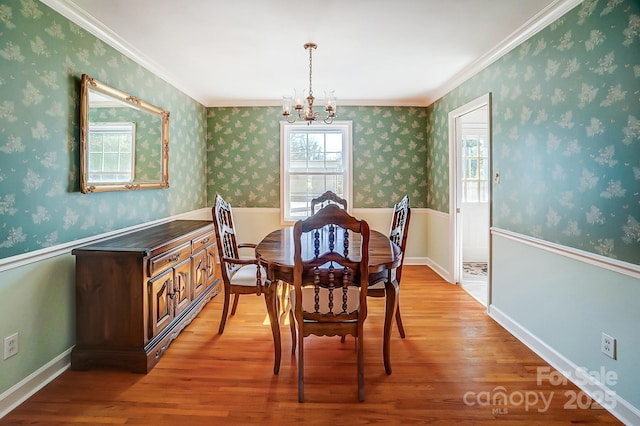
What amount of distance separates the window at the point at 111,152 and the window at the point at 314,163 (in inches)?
93.3

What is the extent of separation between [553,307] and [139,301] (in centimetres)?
272

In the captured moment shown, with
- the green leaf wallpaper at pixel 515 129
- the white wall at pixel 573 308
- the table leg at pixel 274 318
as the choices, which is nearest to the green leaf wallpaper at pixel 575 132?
the green leaf wallpaper at pixel 515 129

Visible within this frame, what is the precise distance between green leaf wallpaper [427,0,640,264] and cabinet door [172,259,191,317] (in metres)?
2.70

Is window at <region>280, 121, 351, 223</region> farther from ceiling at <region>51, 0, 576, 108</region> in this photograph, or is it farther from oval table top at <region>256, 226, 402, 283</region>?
oval table top at <region>256, 226, 402, 283</region>

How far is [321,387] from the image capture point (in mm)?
2123

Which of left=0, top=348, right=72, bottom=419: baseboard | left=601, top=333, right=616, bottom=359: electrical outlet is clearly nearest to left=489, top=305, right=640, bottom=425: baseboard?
left=601, top=333, right=616, bottom=359: electrical outlet

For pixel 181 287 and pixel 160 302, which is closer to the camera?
pixel 160 302

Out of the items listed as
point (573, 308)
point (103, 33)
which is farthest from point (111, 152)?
point (573, 308)

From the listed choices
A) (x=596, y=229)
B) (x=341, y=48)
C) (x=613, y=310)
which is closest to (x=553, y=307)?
(x=613, y=310)

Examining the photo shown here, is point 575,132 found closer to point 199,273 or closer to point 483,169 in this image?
point 199,273

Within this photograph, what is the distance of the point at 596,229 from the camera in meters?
2.03

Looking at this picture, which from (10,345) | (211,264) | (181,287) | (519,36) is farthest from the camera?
(211,264)

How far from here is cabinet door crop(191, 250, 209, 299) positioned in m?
3.11

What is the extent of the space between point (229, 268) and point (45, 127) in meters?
1.53
